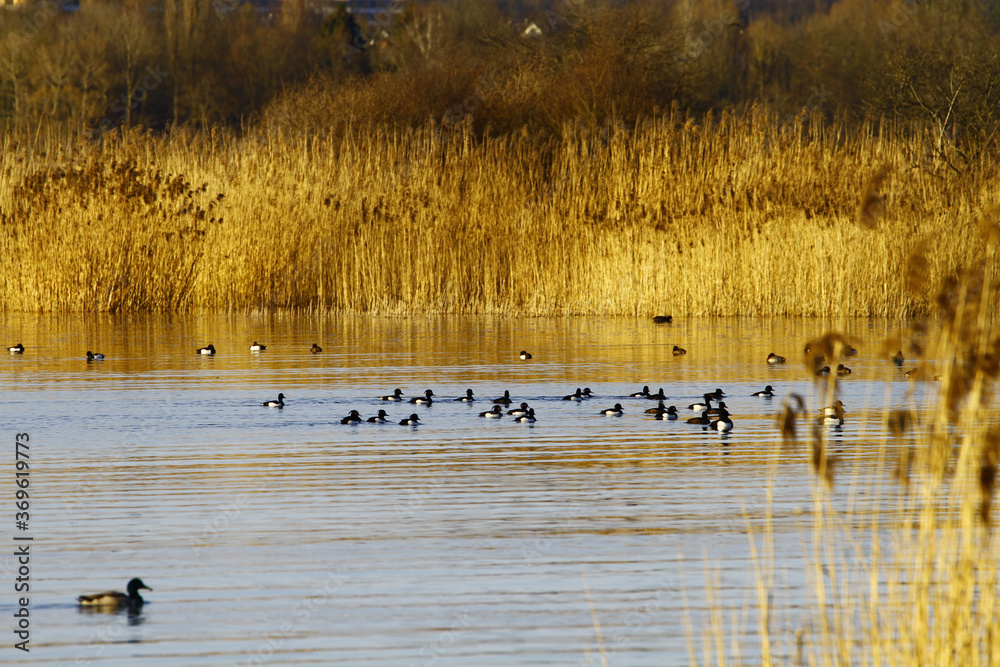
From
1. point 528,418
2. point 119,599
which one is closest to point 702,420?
point 528,418

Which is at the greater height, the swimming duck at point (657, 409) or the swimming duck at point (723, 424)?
the swimming duck at point (657, 409)

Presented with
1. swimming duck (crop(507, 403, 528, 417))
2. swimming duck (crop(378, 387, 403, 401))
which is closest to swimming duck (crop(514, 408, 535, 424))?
swimming duck (crop(507, 403, 528, 417))

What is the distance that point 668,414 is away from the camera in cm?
1086

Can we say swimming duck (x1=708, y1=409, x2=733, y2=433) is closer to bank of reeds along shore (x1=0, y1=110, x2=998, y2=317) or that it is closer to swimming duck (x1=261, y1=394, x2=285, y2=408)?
swimming duck (x1=261, y1=394, x2=285, y2=408)

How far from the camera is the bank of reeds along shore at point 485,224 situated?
18.4 meters

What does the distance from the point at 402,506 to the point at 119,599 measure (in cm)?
219

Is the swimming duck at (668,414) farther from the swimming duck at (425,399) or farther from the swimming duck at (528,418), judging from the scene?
the swimming duck at (425,399)

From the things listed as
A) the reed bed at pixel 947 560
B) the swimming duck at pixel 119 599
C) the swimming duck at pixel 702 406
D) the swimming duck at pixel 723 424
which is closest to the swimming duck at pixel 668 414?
the swimming duck at pixel 702 406

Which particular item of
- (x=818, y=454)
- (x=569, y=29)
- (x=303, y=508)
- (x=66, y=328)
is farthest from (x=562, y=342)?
(x=569, y=29)

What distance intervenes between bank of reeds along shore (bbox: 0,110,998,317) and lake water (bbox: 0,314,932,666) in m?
3.91

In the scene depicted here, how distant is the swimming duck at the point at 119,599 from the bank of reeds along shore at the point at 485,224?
13.7 meters

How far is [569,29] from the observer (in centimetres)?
3675

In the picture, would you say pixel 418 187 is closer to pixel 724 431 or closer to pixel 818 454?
pixel 724 431

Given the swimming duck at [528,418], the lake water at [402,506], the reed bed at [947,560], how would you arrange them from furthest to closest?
the swimming duck at [528,418], the lake water at [402,506], the reed bed at [947,560]
